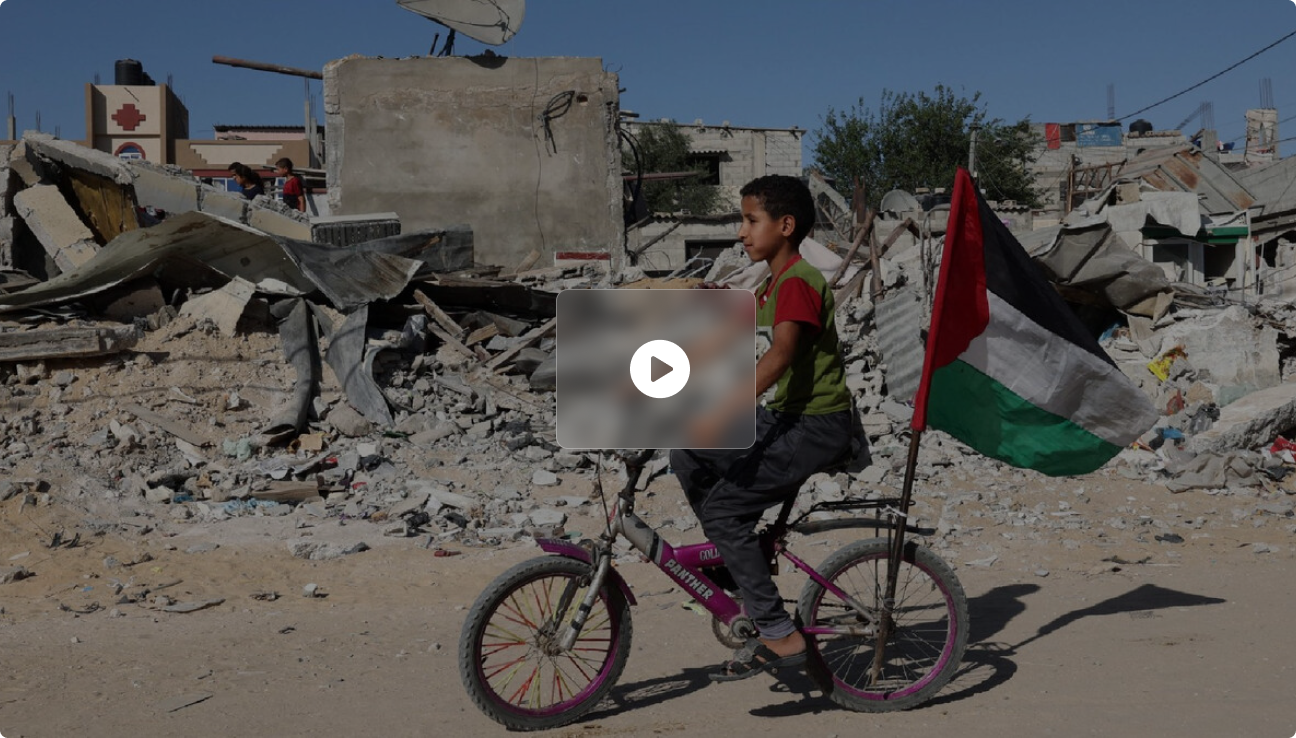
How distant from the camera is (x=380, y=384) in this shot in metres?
9.84

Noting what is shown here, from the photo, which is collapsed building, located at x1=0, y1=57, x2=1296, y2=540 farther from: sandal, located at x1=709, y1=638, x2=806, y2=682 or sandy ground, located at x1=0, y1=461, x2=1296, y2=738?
sandal, located at x1=709, y1=638, x2=806, y2=682

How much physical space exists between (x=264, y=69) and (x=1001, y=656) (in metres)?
18.1

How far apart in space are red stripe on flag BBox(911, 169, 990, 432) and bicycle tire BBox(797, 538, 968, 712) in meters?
0.55

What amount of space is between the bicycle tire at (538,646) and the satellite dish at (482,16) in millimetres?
15231

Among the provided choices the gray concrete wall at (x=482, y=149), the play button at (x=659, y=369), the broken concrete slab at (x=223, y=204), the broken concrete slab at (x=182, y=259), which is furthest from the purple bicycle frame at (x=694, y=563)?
the gray concrete wall at (x=482, y=149)

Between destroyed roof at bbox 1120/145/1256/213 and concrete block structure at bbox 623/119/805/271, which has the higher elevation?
concrete block structure at bbox 623/119/805/271

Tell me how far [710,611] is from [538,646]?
62cm

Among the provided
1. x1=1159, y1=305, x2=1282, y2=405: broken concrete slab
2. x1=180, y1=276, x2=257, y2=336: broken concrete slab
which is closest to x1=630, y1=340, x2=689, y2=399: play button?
x1=180, y1=276, x2=257, y2=336: broken concrete slab

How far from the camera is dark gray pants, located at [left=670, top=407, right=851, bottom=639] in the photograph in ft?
12.4

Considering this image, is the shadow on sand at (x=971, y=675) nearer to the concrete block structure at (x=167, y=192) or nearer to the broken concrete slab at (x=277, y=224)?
the broken concrete slab at (x=277, y=224)

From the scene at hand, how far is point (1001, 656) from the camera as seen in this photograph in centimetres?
471

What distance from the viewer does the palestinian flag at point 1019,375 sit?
13.6 feet

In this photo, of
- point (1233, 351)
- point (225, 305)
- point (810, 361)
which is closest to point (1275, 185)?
point (1233, 351)

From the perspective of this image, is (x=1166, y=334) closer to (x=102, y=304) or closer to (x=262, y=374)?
(x=262, y=374)
